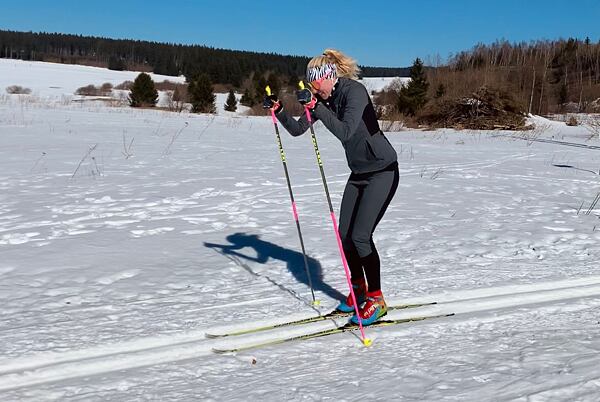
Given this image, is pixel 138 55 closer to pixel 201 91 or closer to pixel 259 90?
pixel 259 90

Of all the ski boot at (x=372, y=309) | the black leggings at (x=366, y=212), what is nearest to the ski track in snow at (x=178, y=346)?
the ski boot at (x=372, y=309)

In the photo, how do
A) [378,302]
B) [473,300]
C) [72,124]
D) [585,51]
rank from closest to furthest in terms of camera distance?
1. [378,302]
2. [473,300]
3. [72,124]
4. [585,51]

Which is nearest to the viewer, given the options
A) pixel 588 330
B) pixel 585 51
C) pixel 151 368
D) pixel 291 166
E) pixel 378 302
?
pixel 151 368

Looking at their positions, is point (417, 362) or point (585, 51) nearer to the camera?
point (417, 362)

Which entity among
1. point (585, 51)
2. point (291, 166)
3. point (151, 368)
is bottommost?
point (151, 368)

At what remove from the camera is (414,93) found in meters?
32.3

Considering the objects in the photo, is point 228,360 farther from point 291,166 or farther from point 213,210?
point 291,166

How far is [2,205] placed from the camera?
26.1ft

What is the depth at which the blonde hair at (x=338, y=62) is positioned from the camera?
4.45 meters

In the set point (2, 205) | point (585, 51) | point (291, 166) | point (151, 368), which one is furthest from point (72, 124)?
point (585, 51)

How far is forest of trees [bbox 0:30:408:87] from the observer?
107188 millimetres

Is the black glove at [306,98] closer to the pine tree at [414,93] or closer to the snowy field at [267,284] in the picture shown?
the snowy field at [267,284]

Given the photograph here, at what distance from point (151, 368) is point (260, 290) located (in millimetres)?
1648

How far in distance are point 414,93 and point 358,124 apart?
95.5 feet
